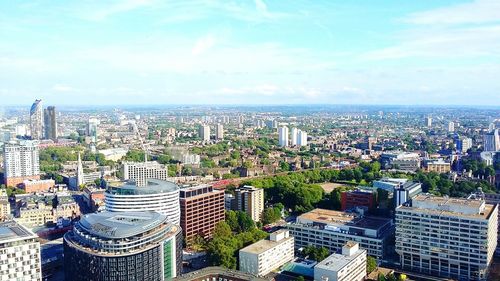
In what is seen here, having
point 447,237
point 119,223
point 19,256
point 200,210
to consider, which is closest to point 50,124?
point 200,210

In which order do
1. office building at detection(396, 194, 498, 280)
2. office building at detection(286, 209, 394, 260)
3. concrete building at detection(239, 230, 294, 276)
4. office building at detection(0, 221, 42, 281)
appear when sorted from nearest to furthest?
office building at detection(0, 221, 42, 281) → concrete building at detection(239, 230, 294, 276) → office building at detection(396, 194, 498, 280) → office building at detection(286, 209, 394, 260)

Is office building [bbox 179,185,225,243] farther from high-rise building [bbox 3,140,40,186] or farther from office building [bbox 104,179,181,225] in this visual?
high-rise building [bbox 3,140,40,186]

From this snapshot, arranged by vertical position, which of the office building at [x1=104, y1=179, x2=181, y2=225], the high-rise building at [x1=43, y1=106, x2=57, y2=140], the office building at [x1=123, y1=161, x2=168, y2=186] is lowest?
the office building at [x1=123, y1=161, x2=168, y2=186]

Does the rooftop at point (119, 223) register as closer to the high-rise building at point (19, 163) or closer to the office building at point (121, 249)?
the office building at point (121, 249)

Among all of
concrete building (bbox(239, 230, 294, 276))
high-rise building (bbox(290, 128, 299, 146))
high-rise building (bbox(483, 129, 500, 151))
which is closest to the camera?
concrete building (bbox(239, 230, 294, 276))

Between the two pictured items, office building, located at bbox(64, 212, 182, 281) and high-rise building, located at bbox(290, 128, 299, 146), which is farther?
high-rise building, located at bbox(290, 128, 299, 146)

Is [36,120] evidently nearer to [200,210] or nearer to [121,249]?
[200,210]

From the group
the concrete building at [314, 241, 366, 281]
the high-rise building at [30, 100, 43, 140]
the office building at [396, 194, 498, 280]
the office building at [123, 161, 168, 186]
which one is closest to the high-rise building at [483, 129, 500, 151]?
the office building at [396, 194, 498, 280]
